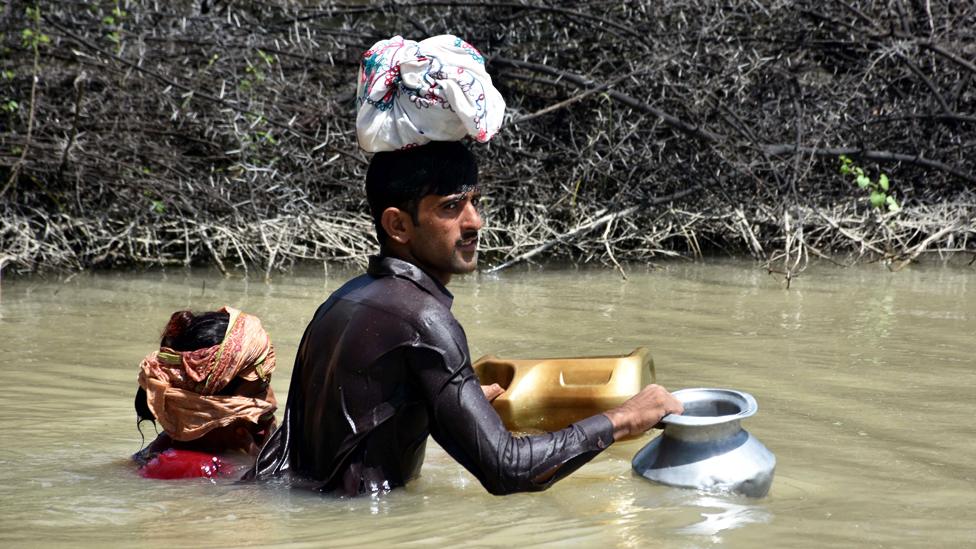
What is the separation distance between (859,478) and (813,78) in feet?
20.1

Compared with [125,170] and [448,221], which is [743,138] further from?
[448,221]

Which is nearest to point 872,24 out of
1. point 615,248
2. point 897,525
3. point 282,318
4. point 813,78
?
point 813,78

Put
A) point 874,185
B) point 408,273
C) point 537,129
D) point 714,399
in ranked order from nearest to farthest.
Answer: point 408,273 < point 714,399 < point 874,185 < point 537,129

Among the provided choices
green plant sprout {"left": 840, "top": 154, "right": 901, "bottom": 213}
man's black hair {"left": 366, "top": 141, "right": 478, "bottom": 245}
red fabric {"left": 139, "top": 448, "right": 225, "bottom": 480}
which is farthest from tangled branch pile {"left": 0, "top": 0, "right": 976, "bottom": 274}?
man's black hair {"left": 366, "top": 141, "right": 478, "bottom": 245}

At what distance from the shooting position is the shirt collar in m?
3.27

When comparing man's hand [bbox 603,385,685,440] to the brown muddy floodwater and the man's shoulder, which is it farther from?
the man's shoulder

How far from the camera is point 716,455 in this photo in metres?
3.45

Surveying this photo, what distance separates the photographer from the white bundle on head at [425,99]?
3.20 metres

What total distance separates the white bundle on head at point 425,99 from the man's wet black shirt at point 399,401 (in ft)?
1.07

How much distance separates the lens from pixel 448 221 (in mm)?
3312

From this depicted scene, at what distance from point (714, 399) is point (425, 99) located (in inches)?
45.3

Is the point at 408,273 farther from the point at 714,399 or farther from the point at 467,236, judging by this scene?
the point at 714,399

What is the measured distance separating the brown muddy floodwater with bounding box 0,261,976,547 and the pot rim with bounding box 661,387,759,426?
25 centimetres

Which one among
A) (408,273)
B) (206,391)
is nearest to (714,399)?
(408,273)
